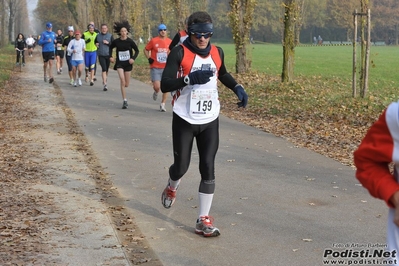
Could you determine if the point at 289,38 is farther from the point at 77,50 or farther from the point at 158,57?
the point at 158,57

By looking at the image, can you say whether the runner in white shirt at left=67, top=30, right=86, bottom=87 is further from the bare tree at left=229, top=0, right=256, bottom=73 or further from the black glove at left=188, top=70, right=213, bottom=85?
the black glove at left=188, top=70, right=213, bottom=85

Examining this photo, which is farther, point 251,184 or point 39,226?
point 251,184

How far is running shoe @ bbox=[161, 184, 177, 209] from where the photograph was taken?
7.42m

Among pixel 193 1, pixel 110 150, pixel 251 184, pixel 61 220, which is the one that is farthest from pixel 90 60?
pixel 193 1

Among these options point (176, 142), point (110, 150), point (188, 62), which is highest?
point (188, 62)

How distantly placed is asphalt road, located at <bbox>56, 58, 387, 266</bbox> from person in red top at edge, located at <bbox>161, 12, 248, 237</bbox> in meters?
0.46

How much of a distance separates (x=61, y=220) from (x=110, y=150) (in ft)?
14.6

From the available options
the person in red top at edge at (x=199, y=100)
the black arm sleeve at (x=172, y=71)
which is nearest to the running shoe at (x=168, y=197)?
the person in red top at edge at (x=199, y=100)

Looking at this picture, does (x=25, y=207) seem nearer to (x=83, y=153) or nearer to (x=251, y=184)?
(x=251, y=184)

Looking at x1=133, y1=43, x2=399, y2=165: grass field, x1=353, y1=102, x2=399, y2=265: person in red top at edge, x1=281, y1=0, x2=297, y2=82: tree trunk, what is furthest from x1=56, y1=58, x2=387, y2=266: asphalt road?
x1=281, y1=0, x2=297, y2=82: tree trunk

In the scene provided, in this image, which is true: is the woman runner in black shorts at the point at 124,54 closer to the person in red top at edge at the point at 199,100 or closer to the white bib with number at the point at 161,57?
the white bib with number at the point at 161,57

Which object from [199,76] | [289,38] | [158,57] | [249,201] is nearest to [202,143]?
[199,76]

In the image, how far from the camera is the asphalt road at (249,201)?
6277 millimetres

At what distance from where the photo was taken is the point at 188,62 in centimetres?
670
